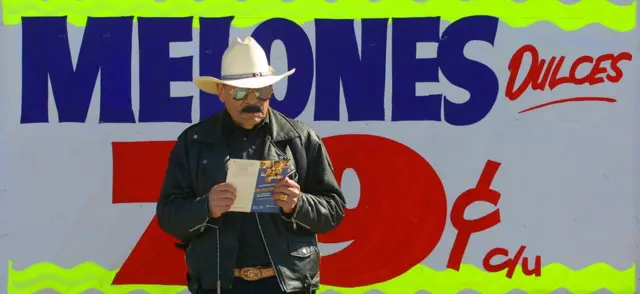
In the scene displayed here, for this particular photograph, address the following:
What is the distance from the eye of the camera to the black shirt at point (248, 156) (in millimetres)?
3102

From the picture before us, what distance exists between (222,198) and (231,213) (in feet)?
Result: 0.70

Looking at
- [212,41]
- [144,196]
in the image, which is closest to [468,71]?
[212,41]

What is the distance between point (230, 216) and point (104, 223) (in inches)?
57.1

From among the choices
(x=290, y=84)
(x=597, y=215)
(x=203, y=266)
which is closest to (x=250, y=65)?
(x=203, y=266)

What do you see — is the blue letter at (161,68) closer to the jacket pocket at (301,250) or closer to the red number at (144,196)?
the red number at (144,196)

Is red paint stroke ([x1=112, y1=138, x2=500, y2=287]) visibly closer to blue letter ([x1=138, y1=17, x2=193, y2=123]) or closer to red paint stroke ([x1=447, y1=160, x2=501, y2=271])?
red paint stroke ([x1=447, y1=160, x2=501, y2=271])

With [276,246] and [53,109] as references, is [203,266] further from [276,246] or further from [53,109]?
[53,109]

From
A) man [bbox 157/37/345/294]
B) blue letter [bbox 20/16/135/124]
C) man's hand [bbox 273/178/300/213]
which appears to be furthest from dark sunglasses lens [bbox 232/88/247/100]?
blue letter [bbox 20/16/135/124]

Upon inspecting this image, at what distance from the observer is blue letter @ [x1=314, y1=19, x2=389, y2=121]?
4344 millimetres

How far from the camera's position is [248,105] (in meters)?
3.14

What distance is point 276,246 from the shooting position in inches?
122

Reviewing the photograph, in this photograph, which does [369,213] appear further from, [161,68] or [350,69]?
[161,68]

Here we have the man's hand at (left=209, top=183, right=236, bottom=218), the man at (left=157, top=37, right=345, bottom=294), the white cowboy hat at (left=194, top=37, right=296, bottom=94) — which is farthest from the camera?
the white cowboy hat at (left=194, top=37, right=296, bottom=94)

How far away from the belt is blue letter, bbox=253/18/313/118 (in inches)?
56.4
